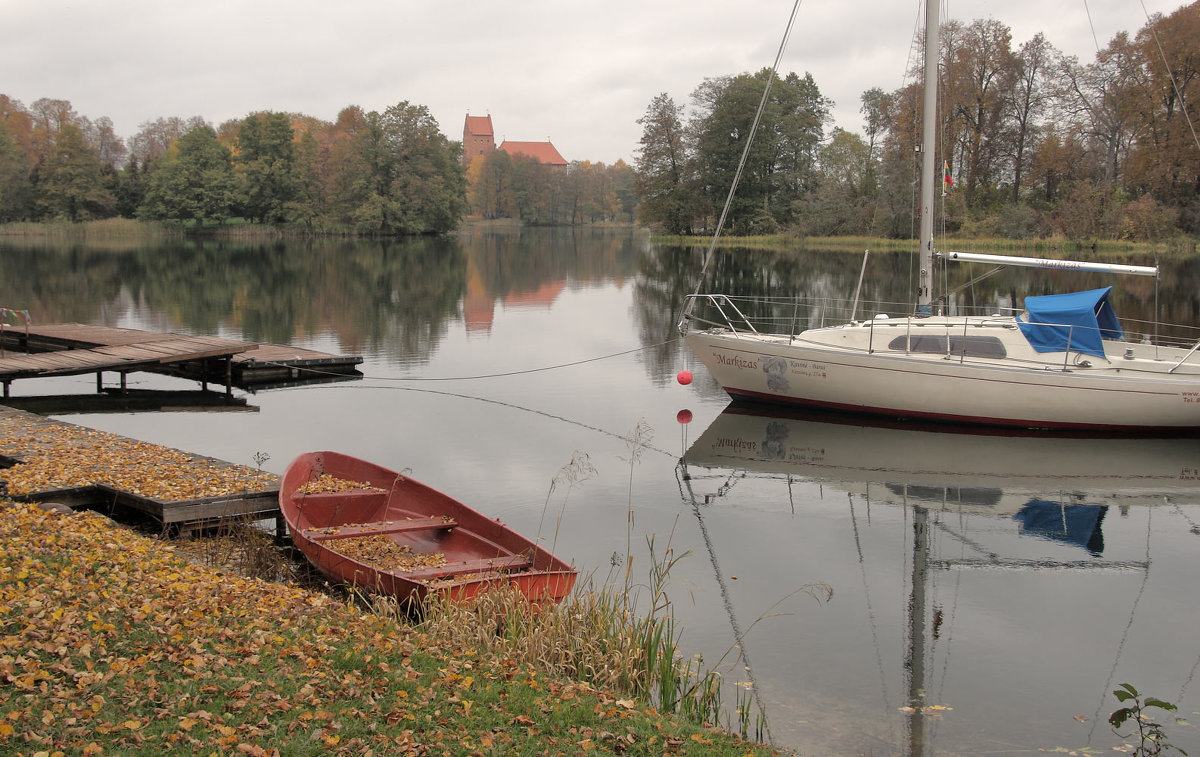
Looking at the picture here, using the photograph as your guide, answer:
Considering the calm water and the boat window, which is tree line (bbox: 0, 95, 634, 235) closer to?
the calm water

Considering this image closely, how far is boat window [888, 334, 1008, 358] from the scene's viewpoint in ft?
62.5

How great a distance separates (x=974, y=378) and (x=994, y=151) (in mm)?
61572

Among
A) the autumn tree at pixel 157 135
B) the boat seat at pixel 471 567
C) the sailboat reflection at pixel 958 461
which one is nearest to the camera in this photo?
the boat seat at pixel 471 567

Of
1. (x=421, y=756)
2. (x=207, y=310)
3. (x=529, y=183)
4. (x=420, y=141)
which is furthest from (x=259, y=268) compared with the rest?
(x=529, y=183)

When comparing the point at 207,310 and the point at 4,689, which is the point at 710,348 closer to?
the point at 4,689

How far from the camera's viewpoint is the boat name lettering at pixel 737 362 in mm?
20406

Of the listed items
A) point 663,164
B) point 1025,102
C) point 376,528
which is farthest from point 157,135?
point 376,528

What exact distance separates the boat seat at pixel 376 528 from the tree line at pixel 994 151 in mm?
44090

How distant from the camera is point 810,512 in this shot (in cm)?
1399

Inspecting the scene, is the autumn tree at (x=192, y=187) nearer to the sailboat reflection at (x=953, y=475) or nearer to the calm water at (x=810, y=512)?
the calm water at (x=810, y=512)

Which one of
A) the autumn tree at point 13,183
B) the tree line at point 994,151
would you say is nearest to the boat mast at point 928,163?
the tree line at point 994,151

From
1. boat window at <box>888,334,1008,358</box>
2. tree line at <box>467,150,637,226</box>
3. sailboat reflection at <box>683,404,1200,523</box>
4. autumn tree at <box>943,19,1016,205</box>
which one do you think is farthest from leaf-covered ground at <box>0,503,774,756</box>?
tree line at <box>467,150,637,226</box>

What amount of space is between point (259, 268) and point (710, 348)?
4236 cm

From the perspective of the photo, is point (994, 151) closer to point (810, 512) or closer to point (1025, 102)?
point (1025, 102)
